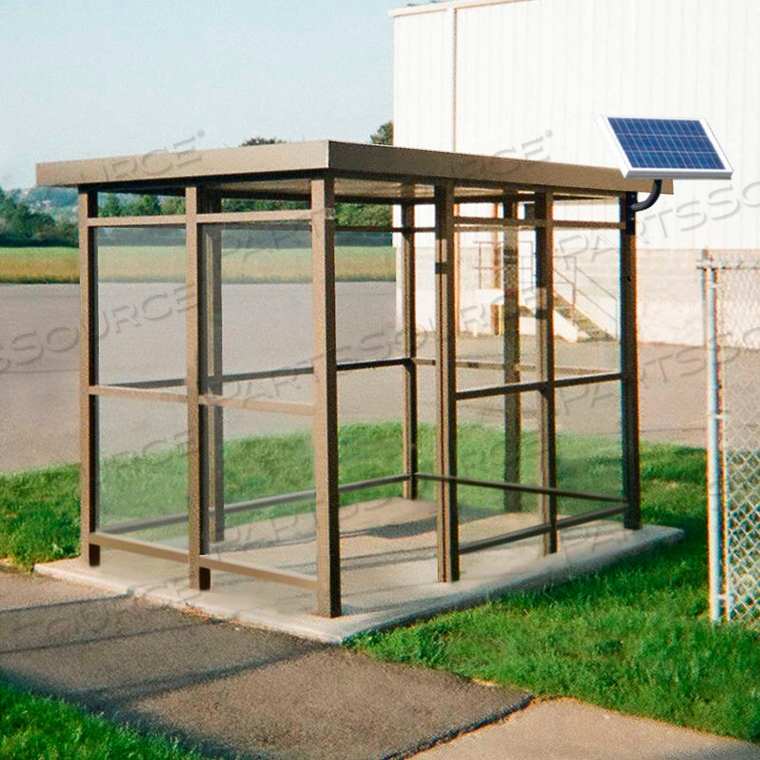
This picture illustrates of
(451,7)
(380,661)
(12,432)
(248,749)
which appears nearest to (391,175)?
(380,661)

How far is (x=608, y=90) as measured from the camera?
2512cm

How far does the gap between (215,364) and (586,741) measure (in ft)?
12.6

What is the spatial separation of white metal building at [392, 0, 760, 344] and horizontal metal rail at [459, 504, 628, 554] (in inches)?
533

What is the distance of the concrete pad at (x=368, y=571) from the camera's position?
22.4 feet

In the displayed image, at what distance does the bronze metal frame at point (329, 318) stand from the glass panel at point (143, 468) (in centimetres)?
6

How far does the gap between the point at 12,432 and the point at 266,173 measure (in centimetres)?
882

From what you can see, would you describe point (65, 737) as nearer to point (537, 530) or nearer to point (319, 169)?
point (319, 169)

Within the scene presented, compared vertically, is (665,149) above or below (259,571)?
above

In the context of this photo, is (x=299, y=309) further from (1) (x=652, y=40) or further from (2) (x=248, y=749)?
(1) (x=652, y=40)

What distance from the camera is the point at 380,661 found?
6078 mm

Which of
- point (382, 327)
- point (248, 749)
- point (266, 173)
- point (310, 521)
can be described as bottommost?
point (248, 749)

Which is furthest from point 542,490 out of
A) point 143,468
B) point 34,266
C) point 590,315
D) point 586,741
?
point 34,266

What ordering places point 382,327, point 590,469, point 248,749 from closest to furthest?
point 248,749
point 590,469
point 382,327

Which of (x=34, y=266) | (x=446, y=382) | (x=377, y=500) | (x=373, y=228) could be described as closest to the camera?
(x=446, y=382)
